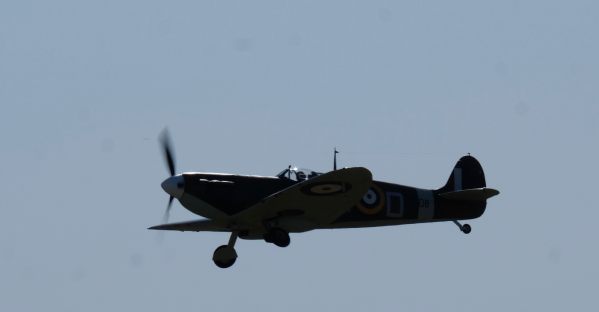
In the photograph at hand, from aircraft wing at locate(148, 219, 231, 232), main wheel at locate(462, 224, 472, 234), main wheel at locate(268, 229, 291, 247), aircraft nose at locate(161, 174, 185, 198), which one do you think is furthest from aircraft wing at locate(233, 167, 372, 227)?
main wheel at locate(462, 224, 472, 234)

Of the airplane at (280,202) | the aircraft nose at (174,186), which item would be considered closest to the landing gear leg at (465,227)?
the airplane at (280,202)

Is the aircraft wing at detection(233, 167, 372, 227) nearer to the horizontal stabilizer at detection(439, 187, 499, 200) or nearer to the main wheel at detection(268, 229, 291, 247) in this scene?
the main wheel at detection(268, 229, 291, 247)

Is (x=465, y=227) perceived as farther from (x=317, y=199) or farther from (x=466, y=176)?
(x=317, y=199)

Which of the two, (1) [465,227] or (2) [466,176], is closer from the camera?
(1) [465,227]

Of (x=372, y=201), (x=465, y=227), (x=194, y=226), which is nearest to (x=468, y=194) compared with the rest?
(x=465, y=227)

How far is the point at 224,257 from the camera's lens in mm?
→ 25344

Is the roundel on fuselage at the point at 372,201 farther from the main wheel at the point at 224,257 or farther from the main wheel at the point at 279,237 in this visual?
the main wheel at the point at 224,257

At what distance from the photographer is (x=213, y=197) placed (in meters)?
24.8

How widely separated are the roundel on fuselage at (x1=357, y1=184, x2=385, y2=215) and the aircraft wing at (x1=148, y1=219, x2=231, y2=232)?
285 centimetres

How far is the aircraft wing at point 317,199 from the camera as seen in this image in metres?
23.9

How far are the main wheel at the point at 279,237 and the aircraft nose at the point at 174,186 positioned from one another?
1973 mm

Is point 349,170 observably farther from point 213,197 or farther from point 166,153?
point 166,153

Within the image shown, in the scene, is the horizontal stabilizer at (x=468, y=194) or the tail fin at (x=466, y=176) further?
the tail fin at (x=466, y=176)

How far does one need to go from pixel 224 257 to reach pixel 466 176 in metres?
7.19
